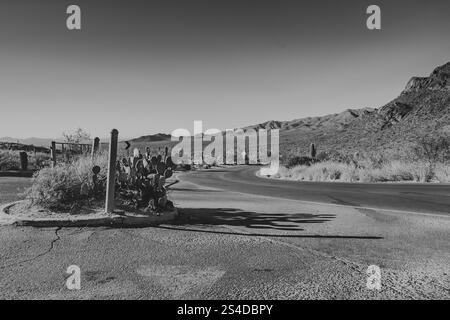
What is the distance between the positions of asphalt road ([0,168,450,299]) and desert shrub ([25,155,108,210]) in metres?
1.15

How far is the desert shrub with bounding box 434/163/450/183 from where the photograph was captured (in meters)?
17.4

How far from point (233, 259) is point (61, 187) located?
4220 millimetres

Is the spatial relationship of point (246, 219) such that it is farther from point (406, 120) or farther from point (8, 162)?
point (406, 120)

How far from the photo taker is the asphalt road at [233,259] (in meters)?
3.78

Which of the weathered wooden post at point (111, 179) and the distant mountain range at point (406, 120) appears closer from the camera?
the weathered wooden post at point (111, 179)

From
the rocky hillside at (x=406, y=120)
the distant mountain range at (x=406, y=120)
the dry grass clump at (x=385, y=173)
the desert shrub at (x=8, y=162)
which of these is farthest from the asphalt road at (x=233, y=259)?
the distant mountain range at (x=406, y=120)

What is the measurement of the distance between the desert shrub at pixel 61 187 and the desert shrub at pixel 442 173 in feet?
48.9

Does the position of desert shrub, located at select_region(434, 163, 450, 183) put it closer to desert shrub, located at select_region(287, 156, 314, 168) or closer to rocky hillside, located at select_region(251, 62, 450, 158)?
desert shrub, located at select_region(287, 156, 314, 168)

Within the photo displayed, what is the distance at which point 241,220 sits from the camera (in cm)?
737

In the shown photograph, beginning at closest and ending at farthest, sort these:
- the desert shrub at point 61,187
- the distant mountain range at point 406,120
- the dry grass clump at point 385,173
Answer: the desert shrub at point 61,187, the dry grass clump at point 385,173, the distant mountain range at point 406,120

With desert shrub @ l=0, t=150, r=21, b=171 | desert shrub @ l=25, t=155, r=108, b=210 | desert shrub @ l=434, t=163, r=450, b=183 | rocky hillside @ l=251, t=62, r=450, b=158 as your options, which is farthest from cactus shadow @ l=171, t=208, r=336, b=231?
rocky hillside @ l=251, t=62, r=450, b=158

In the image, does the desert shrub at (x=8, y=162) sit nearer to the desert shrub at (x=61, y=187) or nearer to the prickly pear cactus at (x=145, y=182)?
the desert shrub at (x=61, y=187)
